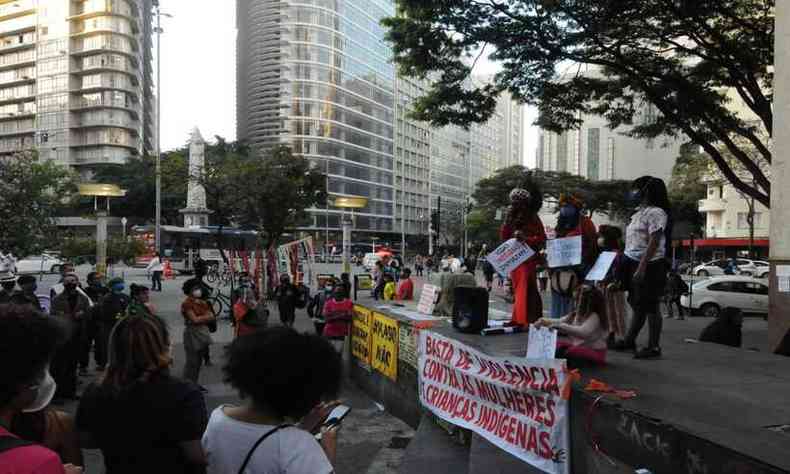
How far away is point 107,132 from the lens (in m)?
72.9

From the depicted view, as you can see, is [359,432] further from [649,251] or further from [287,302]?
[287,302]

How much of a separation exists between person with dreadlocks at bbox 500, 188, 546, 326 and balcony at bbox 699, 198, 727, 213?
181 feet

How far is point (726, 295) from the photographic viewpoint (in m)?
19.0

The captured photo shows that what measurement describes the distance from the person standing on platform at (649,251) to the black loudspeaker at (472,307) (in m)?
1.54

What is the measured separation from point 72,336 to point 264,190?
16.1 m

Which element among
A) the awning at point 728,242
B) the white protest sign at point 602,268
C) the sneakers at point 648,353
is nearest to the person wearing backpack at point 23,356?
the white protest sign at point 602,268

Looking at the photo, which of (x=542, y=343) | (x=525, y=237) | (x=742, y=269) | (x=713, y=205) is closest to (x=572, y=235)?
(x=525, y=237)

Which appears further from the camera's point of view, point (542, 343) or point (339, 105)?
point (339, 105)

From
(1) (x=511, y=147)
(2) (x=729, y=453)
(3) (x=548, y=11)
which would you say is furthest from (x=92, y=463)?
(1) (x=511, y=147)

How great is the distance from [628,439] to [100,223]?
836 inches

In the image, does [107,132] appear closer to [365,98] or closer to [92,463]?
[365,98]

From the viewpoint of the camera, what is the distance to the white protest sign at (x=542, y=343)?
4281mm

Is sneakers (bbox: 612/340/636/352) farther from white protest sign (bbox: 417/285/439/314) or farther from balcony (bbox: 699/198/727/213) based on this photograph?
balcony (bbox: 699/198/727/213)

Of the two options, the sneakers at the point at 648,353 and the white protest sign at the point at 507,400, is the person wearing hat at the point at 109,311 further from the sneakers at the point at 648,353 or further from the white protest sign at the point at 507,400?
the sneakers at the point at 648,353
